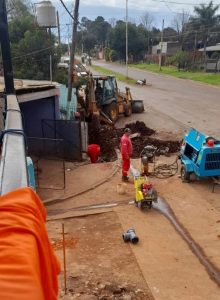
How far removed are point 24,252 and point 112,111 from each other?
1923cm

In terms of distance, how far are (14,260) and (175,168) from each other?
36.9ft

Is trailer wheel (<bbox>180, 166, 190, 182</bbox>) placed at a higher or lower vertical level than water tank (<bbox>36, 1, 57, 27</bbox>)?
lower

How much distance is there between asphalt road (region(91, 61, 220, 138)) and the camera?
19.4m

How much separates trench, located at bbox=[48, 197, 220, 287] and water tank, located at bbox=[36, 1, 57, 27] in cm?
1525

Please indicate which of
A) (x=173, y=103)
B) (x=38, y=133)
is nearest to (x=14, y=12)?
(x=173, y=103)

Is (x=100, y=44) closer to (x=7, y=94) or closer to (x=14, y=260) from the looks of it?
(x=7, y=94)

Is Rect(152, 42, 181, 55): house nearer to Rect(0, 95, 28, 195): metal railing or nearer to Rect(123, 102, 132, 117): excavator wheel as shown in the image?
Rect(123, 102, 132, 117): excavator wheel

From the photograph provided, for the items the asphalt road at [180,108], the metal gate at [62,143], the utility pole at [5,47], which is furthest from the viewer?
the asphalt road at [180,108]

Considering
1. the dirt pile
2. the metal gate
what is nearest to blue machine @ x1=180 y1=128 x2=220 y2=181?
the metal gate

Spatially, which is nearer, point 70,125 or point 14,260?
point 14,260

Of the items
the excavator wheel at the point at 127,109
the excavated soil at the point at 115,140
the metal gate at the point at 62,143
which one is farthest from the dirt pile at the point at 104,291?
the excavator wheel at the point at 127,109

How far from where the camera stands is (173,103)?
89.1ft

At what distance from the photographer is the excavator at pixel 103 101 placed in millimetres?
19016

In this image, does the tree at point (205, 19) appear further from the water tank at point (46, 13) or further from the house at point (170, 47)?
the water tank at point (46, 13)
